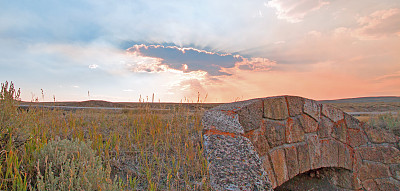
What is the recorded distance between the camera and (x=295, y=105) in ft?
13.7

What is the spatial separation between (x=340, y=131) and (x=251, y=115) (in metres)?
2.39

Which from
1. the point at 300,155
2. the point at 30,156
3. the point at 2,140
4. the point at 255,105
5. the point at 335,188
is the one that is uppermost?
the point at 255,105

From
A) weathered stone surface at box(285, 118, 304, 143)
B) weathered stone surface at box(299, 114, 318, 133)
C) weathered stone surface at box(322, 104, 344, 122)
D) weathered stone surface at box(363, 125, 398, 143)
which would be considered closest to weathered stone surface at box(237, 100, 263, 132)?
weathered stone surface at box(285, 118, 304, 143)

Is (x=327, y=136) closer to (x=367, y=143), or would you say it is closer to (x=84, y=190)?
(x=367, y=143)

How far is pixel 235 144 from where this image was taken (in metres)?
3.18

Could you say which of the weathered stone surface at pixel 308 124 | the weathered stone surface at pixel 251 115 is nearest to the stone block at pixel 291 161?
the weathered stone surface at pixel 308 124

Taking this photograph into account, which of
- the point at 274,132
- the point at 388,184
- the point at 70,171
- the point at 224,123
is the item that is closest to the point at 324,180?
the point at 388,184

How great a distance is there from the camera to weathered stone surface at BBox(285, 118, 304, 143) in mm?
4012

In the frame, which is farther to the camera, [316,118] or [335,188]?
[335,188]

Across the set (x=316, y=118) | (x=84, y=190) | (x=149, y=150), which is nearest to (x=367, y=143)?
(x=316, y=118)

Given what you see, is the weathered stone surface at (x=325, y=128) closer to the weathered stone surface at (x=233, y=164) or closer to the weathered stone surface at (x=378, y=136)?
the weathered stone surface at (x=378, y=136)

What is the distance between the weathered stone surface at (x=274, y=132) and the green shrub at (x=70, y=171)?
7.61 ft

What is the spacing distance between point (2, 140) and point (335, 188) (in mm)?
5596

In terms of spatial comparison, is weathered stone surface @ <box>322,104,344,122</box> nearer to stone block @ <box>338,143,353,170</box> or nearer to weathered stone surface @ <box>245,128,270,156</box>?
stone block @ <box>338,143,353,170</box>
